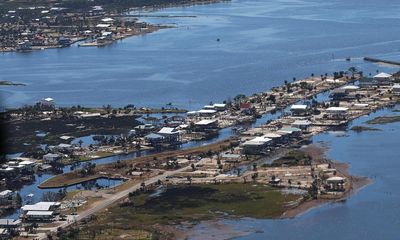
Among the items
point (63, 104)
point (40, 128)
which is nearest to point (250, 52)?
point (63, 104)

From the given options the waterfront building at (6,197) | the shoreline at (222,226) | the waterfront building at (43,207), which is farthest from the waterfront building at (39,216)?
the shoreline at (222,226)

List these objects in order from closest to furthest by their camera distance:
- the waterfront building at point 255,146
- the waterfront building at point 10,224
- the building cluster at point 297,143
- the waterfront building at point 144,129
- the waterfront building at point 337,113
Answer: the waterfront building at point 10,224
the building cluster at point 297,143
the waterfront building at point 255,146
the waterfront building at point 144,129
the waterfront building at point 337,113

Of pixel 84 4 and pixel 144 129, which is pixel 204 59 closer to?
pixel 144 129

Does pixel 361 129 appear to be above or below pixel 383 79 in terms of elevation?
below

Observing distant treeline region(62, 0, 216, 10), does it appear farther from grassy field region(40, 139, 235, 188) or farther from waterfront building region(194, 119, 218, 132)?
grassy field region(40, 139, 235, 188)

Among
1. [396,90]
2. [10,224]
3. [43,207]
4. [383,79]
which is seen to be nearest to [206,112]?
[396,90]

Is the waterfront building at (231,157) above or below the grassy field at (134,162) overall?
above

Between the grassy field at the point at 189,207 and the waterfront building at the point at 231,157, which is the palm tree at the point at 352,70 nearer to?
the waterfront building at the point at 231,157

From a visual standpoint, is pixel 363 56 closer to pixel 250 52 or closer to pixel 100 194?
pixel 250 52
